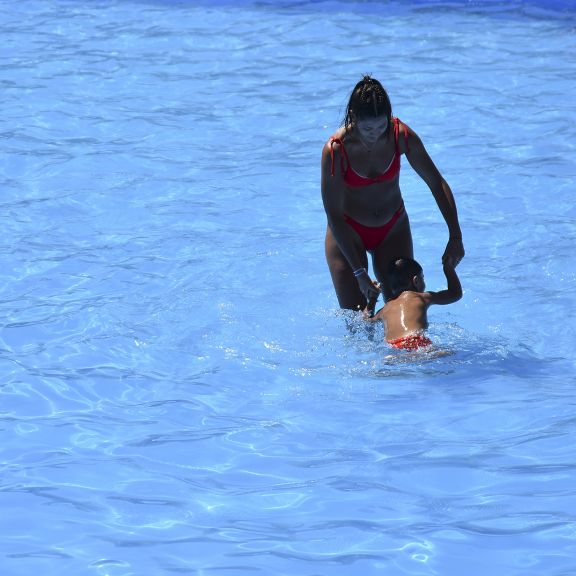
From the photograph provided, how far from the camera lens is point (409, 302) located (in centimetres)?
520

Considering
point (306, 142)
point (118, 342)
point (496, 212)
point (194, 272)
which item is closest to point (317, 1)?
point (306, 142)

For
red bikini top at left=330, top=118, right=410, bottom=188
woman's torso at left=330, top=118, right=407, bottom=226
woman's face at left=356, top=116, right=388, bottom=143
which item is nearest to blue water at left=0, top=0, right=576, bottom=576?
woman's torso at left=330, top=118, right=407, bottom=226

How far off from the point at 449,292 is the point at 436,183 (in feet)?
1.76

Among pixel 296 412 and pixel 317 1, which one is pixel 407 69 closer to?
pixel 317 1

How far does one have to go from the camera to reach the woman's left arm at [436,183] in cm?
514

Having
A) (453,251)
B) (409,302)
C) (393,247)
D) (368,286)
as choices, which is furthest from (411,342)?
(393,247)

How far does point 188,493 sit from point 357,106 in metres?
1.86

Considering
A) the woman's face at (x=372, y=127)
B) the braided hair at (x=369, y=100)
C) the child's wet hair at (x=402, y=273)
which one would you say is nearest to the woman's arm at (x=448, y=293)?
the child's wet hair at (x=402, y=273)

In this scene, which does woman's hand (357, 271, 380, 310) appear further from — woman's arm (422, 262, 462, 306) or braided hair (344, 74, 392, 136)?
braided hair (344, 74, 392, 136)

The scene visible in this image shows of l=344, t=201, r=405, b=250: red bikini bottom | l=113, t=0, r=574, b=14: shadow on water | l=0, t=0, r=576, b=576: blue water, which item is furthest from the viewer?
l=113, t=0, r=574, b=14: shadow on water

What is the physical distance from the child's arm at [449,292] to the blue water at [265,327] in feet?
0.95

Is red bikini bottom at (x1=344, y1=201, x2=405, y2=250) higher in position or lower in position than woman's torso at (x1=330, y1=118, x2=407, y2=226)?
lower

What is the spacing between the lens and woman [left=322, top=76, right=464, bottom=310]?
487 cm

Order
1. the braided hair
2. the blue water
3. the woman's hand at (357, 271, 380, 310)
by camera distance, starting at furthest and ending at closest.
Result: the woman's hand at (357, 271, 380, 310) < the braided hair < the blue water
